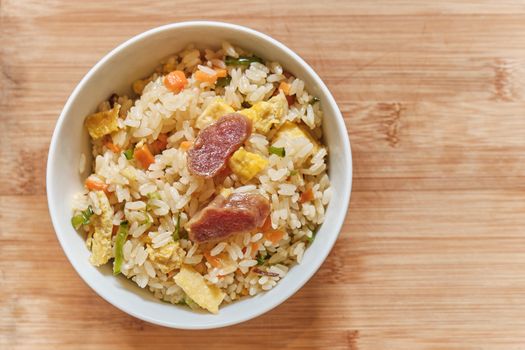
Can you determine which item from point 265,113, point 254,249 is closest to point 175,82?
point 265,113

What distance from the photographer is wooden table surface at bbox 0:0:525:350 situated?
7.16 ft

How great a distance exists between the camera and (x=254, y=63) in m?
1.93

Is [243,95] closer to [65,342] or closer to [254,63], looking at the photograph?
[254,63]

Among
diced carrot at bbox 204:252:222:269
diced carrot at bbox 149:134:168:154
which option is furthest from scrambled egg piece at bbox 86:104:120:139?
diced carrot at bbox 204:252:222:269

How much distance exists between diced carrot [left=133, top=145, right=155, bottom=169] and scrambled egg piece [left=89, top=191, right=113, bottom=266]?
16 cm

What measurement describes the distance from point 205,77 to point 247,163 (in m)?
0.34

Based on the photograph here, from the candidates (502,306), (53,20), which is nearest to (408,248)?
(502,306)

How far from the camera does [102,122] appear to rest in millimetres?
1910

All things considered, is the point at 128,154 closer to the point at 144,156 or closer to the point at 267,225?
the point at 144,156

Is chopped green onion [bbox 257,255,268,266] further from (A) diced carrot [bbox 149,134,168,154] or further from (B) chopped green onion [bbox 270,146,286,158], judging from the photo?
(A) diced carrot [bbox 149,134,168,154]

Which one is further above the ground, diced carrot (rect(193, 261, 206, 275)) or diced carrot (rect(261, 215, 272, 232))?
diced carrot (rect(261, 215, 272, 232))

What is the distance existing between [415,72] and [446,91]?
0.46ft

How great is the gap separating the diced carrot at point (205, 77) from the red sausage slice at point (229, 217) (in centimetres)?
40

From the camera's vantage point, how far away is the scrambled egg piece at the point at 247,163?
1.78 meters
